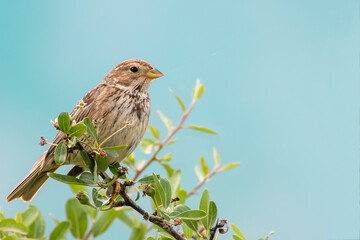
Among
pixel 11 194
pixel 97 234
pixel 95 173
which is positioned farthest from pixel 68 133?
pixel 11 194

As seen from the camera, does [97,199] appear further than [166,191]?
Yes

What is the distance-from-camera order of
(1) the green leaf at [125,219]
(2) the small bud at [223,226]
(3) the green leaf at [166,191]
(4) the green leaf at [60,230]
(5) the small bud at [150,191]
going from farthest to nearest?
(1) the green leaf at [125,219] → (5) the small bud at [150,191] → (3) the green leaf at [166,191] → (2) the small bud at [223,226] → (4) the green leaf at [60,230]

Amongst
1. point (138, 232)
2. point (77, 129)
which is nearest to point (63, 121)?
point (77, 129)

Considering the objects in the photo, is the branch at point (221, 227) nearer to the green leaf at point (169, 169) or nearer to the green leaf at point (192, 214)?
the green leaf at point (192, 214)

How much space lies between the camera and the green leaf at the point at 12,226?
1.57 meters

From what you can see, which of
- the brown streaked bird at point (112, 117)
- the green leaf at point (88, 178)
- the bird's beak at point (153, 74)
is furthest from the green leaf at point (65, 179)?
the bird's beak at point (153, 74)

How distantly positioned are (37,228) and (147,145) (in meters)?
1.86

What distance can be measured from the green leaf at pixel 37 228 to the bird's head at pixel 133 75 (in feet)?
6.99

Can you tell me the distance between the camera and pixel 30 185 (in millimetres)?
3438

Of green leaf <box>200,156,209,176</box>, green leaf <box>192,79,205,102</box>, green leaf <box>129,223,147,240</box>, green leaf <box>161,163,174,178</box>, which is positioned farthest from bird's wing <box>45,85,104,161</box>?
green leaf <box>129,223,147,240</box>

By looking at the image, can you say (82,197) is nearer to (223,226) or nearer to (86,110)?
(223,226)

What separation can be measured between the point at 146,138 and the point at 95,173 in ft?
4.04

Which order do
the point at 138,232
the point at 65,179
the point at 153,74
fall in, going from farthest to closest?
the point at 153,74
the point at 65,179
the point at 138,232

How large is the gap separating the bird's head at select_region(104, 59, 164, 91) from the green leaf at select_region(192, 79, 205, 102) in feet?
0.99
